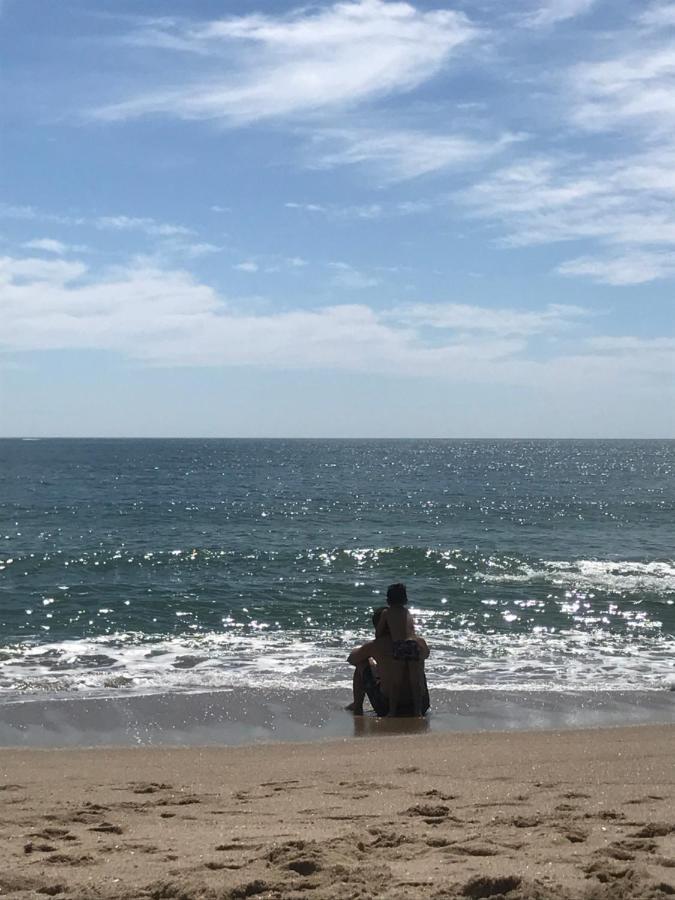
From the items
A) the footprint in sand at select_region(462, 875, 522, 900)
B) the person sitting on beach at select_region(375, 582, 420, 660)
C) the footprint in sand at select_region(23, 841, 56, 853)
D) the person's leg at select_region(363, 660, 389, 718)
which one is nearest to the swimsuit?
the person sitting on beach at select_region(375, 582, 420, 660)

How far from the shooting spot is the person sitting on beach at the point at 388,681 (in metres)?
10.6

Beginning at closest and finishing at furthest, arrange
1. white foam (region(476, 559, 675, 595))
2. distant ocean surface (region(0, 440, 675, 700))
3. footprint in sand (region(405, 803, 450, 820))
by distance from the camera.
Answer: footprint in sand (region(405, 803, 450, 820)) → distant ocean surface (region(0, 440, 675, 700)) → white foam (region(476, 559, 675, 595))

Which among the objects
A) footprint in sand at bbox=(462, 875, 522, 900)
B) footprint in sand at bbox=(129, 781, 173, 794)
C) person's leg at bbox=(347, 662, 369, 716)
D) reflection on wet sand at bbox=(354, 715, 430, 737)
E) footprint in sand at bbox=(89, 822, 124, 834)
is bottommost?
reflection on wet sand at bbox=(354, 715, 430, 737)

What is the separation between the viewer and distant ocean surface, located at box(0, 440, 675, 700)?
13.4m

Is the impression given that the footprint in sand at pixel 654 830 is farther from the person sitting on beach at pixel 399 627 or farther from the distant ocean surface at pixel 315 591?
the distant ocean surface at pixel 315 591

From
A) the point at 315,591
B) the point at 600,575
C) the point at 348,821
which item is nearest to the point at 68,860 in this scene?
the point at 348,821

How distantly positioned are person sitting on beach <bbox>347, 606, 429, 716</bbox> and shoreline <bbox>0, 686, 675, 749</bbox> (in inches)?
8.3

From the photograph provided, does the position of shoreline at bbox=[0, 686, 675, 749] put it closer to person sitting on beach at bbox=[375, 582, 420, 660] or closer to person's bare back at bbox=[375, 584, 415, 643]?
person sitting on beach at bbox=[375, 582, 420, 660]

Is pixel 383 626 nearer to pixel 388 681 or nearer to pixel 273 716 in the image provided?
pixel 388 681

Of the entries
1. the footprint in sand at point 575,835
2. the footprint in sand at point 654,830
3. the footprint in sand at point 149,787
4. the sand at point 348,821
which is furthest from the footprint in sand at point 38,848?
the footprint in sand at point 654,830

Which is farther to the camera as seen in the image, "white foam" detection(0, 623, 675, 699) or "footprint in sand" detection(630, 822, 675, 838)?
"white foam" detection(0, 623, 675, 699)

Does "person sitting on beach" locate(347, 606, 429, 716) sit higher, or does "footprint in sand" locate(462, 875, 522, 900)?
"footprint in sand" locate(462, 875, 522, 900)

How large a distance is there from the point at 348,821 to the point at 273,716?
16.6 ft

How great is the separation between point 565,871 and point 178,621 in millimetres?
14148
